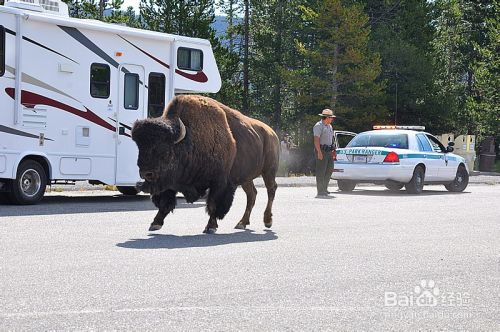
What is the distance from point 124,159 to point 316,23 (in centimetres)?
3393

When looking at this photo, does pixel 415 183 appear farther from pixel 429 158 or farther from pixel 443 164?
pixel 443 164

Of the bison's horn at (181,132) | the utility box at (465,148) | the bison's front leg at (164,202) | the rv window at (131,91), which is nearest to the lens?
the bison's horn at (181,132)

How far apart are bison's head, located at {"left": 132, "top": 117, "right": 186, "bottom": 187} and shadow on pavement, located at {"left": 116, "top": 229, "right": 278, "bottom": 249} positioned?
2.44 feet

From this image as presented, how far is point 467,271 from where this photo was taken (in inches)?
356

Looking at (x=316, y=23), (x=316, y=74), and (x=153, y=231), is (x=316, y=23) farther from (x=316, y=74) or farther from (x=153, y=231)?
(x=153, y=231)

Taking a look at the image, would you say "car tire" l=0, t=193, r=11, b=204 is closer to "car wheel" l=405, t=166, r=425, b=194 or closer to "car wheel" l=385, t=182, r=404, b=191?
"car wheel" l=405, t=166, r=425, b=194

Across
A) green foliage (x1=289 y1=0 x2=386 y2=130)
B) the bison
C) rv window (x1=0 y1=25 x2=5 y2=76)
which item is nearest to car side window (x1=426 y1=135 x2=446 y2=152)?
the bison

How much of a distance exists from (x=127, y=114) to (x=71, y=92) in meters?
1.35

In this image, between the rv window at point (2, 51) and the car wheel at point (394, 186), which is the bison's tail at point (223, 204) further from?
the car wheel at point (394, 186)

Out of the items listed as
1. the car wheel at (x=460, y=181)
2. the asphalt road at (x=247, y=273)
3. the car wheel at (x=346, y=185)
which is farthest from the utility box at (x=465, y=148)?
the asphalt road at (x=247, y=273)

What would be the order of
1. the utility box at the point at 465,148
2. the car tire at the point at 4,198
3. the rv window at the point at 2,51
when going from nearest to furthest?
the rv window at the point at 2,51 → the car tire at the point at 4,198 → the utility box at the point at 465,148

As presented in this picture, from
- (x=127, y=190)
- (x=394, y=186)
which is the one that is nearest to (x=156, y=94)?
(x=127, y=190)

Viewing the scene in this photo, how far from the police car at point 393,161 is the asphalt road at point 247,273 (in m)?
6.81
